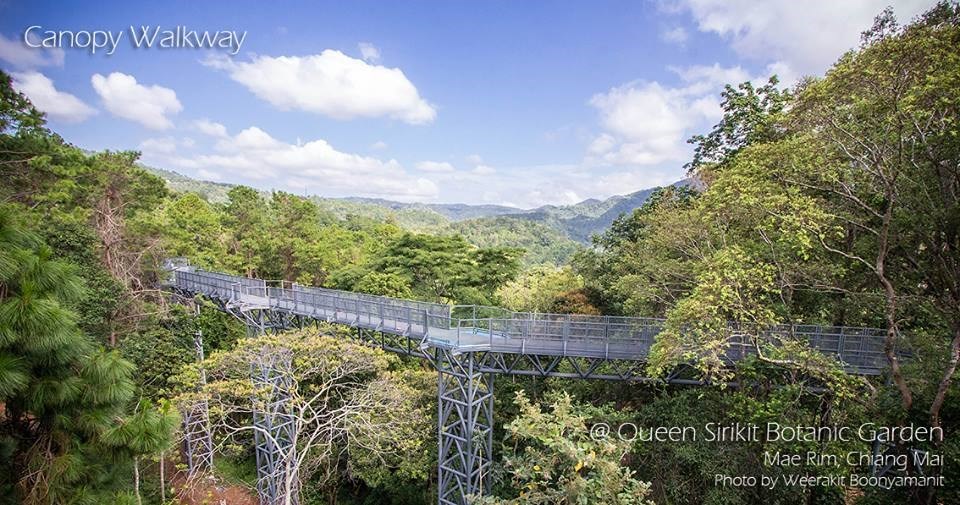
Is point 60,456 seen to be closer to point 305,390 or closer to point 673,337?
point 673,337

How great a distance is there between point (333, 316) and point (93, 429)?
431 inches

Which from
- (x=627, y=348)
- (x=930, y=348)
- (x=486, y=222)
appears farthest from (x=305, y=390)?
(x=486, y=222)

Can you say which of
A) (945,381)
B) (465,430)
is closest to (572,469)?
(465,430)

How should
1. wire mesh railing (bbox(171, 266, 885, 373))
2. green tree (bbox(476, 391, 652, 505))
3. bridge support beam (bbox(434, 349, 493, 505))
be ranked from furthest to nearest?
Result: bridge support beam (bbox(434, 349, 493, 505)), wire mesh railing (bbox(171, 266, 885, 373)), green tree (bbox(476, 391, 652, 505))

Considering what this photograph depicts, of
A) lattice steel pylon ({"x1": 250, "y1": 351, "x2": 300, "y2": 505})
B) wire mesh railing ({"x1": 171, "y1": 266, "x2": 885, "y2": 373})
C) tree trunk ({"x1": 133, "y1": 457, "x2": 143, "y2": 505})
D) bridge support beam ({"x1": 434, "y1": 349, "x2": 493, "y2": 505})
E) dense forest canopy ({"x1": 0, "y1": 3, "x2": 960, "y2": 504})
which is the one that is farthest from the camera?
bridge support beam ({"x1": 434, "y1": 349, "x2": 493, "y2": 505})

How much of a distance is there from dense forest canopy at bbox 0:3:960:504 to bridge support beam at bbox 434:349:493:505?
81cm

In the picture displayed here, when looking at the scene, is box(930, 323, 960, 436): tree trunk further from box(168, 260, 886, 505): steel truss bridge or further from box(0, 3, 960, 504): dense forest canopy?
box(168, 260, 886, 505): steel truss bridge

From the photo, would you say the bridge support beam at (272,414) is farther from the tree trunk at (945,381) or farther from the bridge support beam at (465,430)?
the tree trunk at (945,381)

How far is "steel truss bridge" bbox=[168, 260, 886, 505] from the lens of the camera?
11.6m

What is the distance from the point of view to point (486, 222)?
5143 inches

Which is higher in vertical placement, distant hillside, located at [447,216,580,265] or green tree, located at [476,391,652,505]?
distant hillside, located at [447,216,580,265]

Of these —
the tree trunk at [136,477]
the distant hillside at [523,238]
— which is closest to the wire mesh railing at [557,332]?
the tree trunk at [136,477]

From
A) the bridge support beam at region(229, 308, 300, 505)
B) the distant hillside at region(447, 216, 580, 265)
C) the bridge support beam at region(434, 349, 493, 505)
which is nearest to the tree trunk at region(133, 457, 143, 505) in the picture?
the bridge support beam at region(229, 308, 300, 505)

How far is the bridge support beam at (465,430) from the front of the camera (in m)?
12.6
